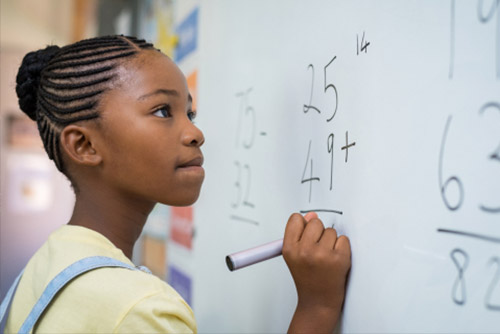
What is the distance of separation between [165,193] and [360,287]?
21cm

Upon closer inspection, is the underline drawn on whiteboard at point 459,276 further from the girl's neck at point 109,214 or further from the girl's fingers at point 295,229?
the girl's neck at point 109,214

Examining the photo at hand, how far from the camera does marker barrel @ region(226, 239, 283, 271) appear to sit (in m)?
0.40

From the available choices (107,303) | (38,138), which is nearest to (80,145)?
(107,303)

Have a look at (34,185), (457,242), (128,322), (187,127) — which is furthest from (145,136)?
(34,185)

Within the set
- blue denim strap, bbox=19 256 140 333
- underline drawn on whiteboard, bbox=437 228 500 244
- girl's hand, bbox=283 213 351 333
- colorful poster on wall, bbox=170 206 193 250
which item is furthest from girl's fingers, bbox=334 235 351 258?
colorful poster on wall, bbox=170 206 193 250

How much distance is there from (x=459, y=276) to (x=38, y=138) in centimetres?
138

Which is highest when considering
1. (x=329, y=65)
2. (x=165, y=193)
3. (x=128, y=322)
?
(x=329, y=65)

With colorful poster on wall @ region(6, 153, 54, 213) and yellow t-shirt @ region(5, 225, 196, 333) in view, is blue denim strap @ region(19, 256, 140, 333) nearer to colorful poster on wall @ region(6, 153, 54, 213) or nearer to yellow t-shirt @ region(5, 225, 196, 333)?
yellow t-shirt @ region(5, 225, 196, 333)

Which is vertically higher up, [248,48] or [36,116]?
[248,48]

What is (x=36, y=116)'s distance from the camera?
530 mm

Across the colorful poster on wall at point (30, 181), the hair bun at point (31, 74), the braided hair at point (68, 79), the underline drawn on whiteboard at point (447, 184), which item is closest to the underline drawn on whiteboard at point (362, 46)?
the underline drawn on whiteboard at point (447, 184)

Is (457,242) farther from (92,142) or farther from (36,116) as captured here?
(36,116)

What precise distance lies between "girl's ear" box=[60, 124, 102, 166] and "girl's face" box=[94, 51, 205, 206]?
1 cm

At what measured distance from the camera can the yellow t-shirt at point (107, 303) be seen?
0.36 meters
